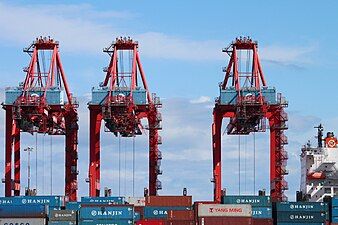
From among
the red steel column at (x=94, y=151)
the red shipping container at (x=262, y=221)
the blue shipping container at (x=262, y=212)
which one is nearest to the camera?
the red shipping container at (x=262, y=221)

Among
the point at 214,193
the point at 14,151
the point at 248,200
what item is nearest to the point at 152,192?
the point at 214,193

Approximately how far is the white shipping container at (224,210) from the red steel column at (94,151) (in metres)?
21.5

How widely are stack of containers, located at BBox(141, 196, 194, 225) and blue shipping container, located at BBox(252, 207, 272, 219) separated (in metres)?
4.57

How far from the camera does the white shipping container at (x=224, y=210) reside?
8088 cm

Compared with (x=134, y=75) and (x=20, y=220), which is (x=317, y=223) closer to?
(x=20, y=220)

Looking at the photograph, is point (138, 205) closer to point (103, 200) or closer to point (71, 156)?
point (103, 200)

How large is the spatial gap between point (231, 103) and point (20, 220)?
87.8 feet

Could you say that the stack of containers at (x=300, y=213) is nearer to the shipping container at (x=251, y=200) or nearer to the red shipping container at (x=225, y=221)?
the shipping container at (x=251, y=200)

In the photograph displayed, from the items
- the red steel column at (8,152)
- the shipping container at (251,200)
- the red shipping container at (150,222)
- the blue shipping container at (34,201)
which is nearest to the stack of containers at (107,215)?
the red shipping container at (150,222)

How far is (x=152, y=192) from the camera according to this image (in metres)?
104

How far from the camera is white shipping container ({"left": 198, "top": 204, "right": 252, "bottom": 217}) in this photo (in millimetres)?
80875

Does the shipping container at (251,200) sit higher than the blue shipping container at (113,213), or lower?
higher

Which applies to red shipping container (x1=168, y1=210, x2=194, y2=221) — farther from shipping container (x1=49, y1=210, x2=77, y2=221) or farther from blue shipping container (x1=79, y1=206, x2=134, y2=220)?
shipping container (x1=49, y1=210, x2=77, y2=221)

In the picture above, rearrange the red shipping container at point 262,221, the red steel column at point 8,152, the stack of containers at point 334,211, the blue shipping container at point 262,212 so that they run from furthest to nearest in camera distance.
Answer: the red steel column at point 8,152 < the stack of containers at point 334,211 < the blue shipping container at point 262,212 < the red shipping container at point 262,221
